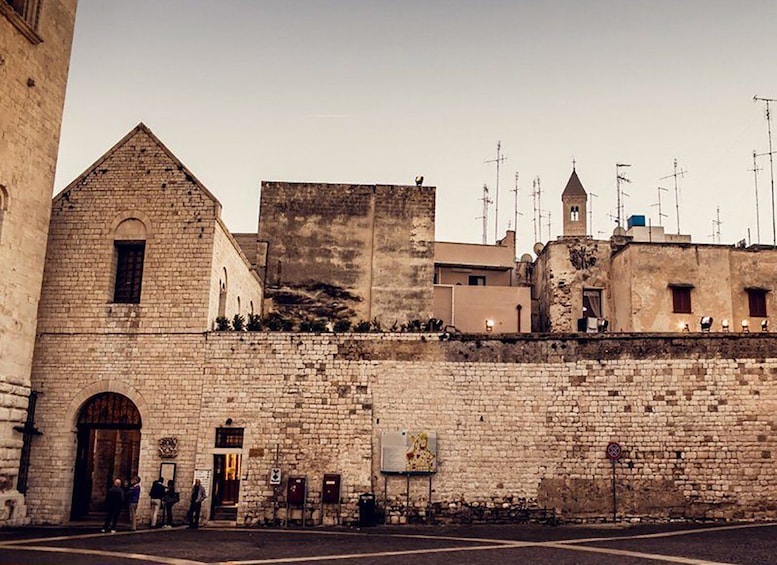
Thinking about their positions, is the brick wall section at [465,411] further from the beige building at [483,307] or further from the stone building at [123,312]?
the beige building at [483,307]

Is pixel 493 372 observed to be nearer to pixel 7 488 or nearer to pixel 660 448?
pixel 660 448

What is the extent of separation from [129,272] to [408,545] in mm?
11165

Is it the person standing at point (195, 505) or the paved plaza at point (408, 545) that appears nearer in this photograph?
the paved plaza at point (408, 545)

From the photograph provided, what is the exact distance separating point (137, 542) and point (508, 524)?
29.7 feet

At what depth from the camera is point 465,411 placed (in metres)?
20.0

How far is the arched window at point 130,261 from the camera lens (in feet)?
69.5

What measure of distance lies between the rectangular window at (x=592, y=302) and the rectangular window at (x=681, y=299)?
332cm

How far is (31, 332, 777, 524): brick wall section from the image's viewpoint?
763 inches

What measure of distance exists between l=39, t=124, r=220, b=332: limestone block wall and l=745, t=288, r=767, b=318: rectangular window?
2166 cm

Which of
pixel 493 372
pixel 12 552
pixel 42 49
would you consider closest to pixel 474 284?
pixel 493 372

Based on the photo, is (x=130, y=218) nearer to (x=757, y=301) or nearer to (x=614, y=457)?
(x=614, y=457)

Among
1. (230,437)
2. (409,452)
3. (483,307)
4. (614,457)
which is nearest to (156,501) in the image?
(230,437)

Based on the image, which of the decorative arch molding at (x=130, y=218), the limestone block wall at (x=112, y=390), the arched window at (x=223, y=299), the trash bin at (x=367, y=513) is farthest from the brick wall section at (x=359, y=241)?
the trash bin at (x=367, y=513)

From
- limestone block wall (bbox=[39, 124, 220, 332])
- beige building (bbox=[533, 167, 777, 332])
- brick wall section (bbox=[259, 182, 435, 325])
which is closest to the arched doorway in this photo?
limestone block wall (bbox=[39, 124, 220, 332])
